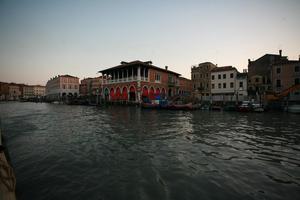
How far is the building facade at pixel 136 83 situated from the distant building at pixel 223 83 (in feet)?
39.6

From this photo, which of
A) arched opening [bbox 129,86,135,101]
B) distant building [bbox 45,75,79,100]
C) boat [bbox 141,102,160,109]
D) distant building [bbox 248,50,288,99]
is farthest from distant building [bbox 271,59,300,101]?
distant building [bbox 45,75,79,100]

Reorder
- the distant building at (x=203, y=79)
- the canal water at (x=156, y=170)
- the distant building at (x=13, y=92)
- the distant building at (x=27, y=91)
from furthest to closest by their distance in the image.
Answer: the distant building at (x=27, y=91) → the distant building at (x=13, y=92) → the distant building at (x=203, y=79) → the canal water at (x=156, y=170)

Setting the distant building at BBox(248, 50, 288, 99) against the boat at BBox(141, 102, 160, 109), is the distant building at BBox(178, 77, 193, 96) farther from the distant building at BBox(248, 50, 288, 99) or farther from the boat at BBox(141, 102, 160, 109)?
the boat at BBox(141, 102, 160, 109)

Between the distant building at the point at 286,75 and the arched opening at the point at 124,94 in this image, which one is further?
the arched opening at the point at 124,94

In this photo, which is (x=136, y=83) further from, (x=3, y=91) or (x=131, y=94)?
(x=3, y=91)

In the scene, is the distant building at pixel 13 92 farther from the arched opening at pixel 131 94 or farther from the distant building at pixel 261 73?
the distant building at pixel 261 73

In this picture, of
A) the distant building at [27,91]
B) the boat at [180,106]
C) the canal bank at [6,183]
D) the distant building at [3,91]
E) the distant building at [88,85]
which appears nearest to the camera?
the canal bank at [6,183]

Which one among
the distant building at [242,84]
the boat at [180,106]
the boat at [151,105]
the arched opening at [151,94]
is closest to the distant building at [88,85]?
the arched opening at [151,94]

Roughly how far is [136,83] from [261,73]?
114 feet

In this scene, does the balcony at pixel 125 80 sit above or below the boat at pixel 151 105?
above

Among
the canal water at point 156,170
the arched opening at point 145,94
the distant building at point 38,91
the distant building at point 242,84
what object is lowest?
the canal water at point 156,170

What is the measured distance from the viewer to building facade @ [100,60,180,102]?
125 feet

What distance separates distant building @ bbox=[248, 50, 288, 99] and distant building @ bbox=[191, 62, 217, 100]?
10515mm

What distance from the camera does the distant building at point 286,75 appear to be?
115ft
